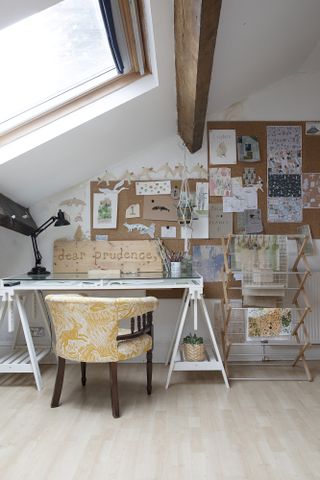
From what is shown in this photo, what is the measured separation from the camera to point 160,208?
12.9ft

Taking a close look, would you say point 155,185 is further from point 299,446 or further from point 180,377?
point 299,446

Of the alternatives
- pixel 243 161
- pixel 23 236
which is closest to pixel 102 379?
pixel 23 236

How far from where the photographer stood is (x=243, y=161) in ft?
13.0

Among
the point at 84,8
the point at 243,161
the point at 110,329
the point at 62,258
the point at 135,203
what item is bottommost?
the point at 110,329

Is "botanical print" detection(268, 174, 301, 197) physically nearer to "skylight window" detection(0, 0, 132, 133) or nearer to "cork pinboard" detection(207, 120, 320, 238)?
"cork pinboard" detection(207, 120, 320, 238)

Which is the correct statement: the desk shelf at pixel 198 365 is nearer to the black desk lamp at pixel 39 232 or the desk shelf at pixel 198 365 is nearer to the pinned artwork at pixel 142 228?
the pinned artwork at pixel 142 228

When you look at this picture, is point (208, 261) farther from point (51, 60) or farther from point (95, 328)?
point (51, 60)

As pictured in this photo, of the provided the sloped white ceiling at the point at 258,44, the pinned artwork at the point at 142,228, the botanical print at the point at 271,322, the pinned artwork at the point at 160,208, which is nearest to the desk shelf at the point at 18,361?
the pinned artwork at the point at 142,228

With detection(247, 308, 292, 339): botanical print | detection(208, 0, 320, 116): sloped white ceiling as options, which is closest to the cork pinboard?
detection(208, 0, 320, 116): sloped white ceiling

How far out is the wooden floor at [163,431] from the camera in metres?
2.06

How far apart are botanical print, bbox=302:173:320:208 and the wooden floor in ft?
4.84

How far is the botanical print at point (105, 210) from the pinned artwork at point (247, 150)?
45.5 inches

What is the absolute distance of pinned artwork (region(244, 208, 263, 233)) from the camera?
12.9 ft

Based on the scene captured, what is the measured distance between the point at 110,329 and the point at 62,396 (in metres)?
0.75
